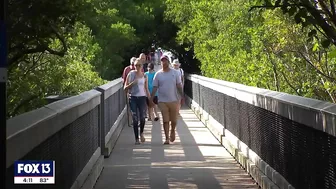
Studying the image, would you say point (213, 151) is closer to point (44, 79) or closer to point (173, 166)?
point (173, 166)

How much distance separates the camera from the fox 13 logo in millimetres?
5484

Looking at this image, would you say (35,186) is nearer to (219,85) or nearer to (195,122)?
(219,85)

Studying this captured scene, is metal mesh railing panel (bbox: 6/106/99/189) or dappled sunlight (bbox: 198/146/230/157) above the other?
metal mesh railing panel (bbox: 6/106/99/189)

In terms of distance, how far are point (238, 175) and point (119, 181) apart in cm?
192

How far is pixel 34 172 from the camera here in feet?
19.8

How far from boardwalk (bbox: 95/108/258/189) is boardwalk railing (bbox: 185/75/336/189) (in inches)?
11.5

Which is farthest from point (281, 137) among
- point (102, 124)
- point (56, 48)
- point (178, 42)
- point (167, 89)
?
point (178, 42)

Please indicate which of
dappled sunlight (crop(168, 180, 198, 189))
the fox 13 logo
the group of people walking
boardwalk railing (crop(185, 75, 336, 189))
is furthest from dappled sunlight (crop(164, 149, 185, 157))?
the fox 13 logo

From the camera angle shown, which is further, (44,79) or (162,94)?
(44,79)

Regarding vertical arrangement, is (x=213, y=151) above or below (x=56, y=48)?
below

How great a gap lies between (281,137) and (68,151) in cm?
267

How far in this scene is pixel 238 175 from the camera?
1243 centimetres

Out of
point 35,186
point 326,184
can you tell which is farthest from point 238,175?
point 35,186

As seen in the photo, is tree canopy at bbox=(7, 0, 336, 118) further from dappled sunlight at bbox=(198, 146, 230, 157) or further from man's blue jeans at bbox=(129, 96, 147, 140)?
dappled sunlight at bbox=(198, 146, 230, 157)
